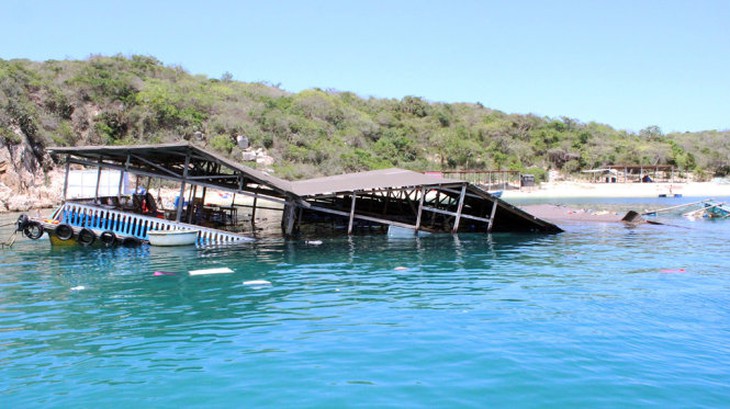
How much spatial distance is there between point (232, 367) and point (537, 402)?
181 inches

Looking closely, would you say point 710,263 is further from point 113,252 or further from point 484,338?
point 113,252

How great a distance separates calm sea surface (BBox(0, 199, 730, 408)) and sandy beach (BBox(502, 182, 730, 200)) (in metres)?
56.9

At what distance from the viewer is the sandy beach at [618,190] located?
7481 cm

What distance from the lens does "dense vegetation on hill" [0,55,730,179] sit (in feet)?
202

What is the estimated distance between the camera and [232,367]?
8.86 m

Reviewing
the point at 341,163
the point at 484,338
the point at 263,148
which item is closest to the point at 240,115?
the point at 263,148

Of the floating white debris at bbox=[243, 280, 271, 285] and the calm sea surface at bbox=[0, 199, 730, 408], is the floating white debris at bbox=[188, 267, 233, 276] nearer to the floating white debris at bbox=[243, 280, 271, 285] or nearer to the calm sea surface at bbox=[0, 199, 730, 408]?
the calm sea surface at bbox=[0, 199, 730, 408]

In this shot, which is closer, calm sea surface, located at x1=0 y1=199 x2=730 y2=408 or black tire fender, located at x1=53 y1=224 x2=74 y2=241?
calm sea surface, located at x1=0 y1=199 x2=730 y2=408

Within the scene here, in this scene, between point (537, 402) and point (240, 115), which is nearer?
point (537, 402)

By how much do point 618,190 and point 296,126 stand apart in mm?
45435

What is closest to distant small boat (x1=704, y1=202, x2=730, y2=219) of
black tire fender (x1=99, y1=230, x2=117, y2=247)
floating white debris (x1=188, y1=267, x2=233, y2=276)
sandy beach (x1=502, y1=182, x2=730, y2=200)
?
sandy beach (x1=502, y1=182, x2=730, y2=200)

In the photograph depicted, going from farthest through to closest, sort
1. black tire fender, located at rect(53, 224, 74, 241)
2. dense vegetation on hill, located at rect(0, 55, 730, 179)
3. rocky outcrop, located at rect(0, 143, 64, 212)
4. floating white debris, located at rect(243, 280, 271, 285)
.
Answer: dense vegetation on hill, located at rect(0, 55, 730, 179) < rocky outcrop, located at rect(0, 143, 64, 212) < black tire fender, located at rect(53, 224, 74, 241) < floating white debris, located at rect(243, 280, 271, 285)

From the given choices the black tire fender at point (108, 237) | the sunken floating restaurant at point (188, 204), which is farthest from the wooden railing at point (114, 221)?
the black tire fender at point (108, 237)

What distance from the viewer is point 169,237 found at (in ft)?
74.5
